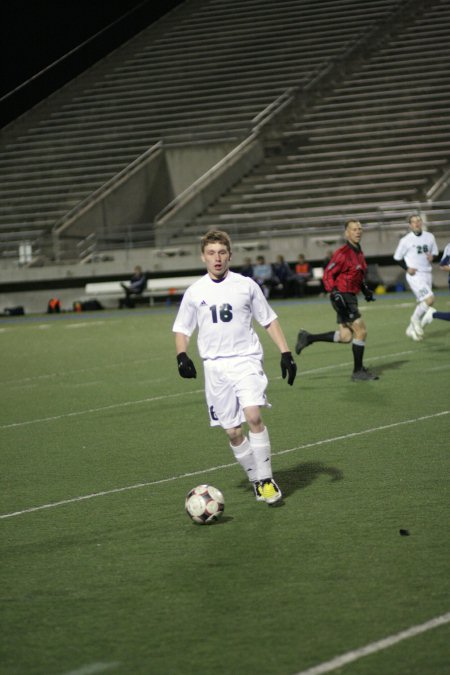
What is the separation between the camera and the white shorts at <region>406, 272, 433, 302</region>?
692 inches

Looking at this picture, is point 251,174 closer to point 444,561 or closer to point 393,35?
point 393,35

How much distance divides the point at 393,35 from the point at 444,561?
38596 mm

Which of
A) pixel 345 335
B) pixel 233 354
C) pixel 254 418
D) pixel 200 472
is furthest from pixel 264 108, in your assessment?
pixel 254 418

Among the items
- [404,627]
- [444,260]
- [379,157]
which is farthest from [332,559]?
[379,157]

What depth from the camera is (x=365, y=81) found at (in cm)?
3947

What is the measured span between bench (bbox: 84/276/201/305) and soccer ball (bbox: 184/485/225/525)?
26.4 meters

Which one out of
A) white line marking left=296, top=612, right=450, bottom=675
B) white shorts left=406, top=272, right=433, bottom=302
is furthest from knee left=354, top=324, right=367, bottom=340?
white line marking left=296, top=612, right=450, bottom=675

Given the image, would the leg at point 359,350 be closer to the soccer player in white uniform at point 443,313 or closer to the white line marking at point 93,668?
the soccer player in white uniform at point 443,313

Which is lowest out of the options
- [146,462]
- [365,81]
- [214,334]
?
[146,462]

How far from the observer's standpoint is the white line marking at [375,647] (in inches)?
165

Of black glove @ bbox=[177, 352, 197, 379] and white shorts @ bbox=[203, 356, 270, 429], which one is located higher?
black glove @ bbox=[177, 352, 197, 379]

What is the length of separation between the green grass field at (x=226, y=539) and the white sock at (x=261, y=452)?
0.81ft

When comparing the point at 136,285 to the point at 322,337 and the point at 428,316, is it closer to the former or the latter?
the point at 428,316

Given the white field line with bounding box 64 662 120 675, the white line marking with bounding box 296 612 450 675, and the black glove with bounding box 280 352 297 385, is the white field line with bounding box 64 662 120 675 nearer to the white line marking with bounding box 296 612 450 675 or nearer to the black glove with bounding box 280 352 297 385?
the white line marking with bounding box 296 612 450 675
